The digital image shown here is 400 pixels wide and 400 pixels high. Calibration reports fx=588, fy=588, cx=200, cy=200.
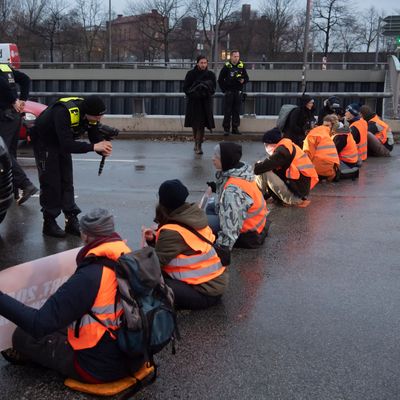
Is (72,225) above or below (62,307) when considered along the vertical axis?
below

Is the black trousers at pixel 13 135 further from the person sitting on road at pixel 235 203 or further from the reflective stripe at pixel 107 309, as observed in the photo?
the reflective stripe at pixel 107 309

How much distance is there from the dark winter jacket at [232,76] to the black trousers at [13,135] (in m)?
7.43

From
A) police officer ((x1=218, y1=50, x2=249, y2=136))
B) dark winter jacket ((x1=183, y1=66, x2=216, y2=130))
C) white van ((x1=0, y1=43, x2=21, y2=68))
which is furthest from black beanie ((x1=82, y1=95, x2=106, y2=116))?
white van ((x1=0, y1=43, x2=21, y2=68))

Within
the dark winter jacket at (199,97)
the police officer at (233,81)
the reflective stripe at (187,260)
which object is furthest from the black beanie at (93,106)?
the police officer at (233,81)

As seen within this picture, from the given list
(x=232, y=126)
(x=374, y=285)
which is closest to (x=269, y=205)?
(x=374, y=285)

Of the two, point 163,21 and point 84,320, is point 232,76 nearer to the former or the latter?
point 84,320

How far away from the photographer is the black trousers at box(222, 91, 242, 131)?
14312 mm

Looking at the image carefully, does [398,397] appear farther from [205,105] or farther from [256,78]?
[256,78]

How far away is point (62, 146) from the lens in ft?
19.0

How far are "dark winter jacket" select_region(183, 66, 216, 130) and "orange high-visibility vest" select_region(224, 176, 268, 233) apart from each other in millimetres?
6657

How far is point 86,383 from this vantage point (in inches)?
129

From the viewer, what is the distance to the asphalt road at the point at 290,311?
135 inches

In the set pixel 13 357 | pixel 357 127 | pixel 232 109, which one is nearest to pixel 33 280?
pixel 13 357

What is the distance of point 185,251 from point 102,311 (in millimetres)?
1165
